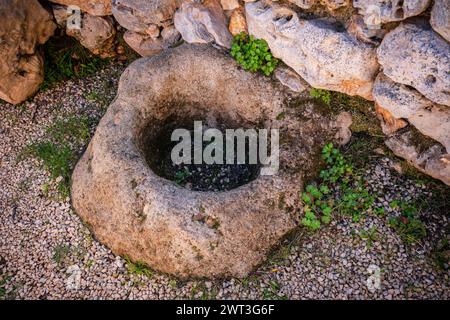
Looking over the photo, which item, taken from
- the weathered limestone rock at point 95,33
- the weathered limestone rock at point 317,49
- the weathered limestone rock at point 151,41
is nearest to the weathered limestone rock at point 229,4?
the weathered limestone rock at point 317,49

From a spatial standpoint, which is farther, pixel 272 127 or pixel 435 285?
pixel 272 127

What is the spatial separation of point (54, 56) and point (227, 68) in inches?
104

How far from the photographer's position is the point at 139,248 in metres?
4.29

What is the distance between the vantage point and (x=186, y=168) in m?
5.23

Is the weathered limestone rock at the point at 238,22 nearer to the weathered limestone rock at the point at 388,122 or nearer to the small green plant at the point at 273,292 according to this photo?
the weathered limestone rock at the point at 388,122

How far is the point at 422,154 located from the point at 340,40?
145 cm

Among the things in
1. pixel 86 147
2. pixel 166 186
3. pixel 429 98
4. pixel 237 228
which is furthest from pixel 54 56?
pixel 429 98

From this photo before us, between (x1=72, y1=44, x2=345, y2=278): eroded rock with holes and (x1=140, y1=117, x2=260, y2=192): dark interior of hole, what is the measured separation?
2cm

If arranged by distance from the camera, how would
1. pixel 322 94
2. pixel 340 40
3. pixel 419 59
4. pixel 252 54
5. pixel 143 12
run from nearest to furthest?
pixel 419 59, pixel 340 40, pixel 322 94, pixel 252 54, pixel 143 12

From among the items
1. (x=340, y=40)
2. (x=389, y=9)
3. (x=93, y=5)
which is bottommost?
(x=93, y=5)

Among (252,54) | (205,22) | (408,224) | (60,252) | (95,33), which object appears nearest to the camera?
(408,224)

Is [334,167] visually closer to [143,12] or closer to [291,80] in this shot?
[291,80]

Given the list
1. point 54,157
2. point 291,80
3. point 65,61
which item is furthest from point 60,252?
point 291,80
